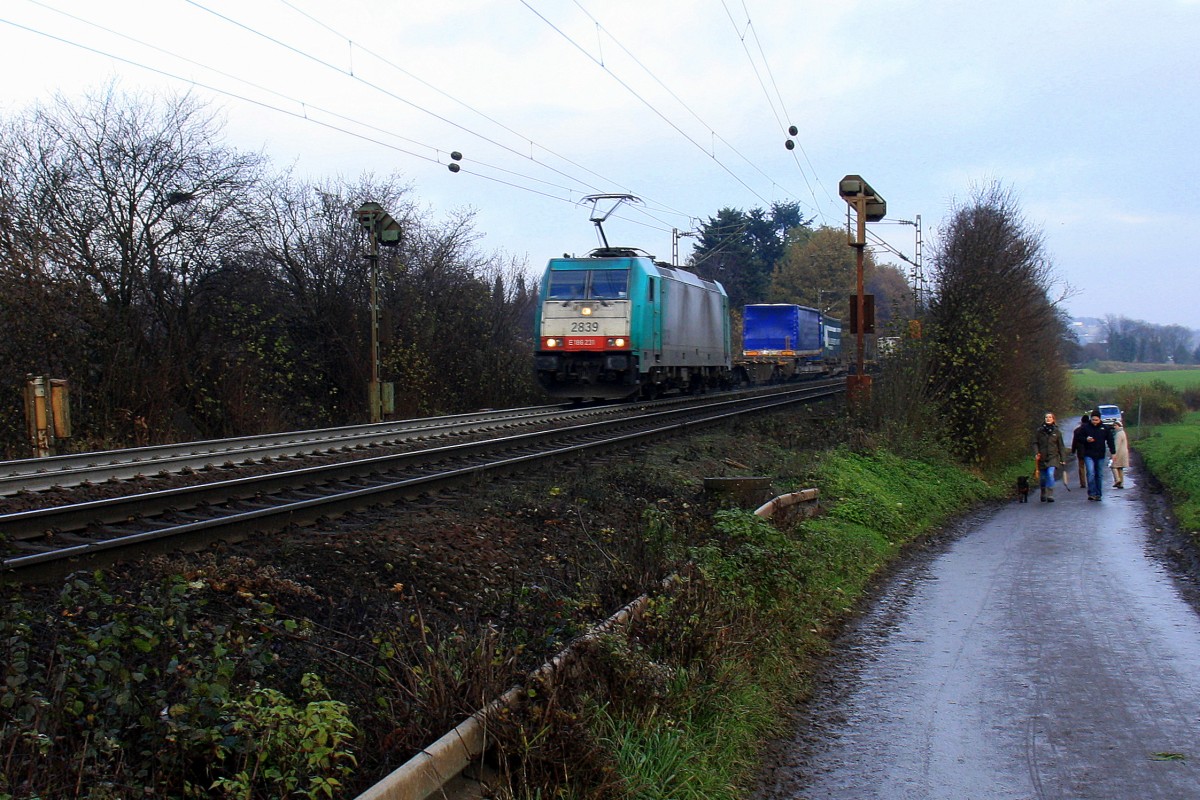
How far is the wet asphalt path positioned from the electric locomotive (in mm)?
13811

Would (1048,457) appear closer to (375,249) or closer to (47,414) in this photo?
(375,249)

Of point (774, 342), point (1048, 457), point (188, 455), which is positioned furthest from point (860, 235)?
point (774, 342)

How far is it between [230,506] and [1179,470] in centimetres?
2163

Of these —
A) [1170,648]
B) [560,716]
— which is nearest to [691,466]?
[1170,648]

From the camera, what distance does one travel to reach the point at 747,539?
8594 mm

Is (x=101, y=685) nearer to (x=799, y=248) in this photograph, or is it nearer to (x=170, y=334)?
(x=170, y=334)

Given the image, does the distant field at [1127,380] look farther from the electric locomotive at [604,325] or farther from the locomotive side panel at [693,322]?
the electric locomotive at [604,325]

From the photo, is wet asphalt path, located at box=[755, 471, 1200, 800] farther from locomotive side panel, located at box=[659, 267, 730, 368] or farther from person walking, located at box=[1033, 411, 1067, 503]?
locomotive side panel, located at box=[659, 267, 730, 368]

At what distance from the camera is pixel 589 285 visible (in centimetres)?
2495

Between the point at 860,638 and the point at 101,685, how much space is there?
5.71m

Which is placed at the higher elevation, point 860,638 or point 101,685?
point 101,685

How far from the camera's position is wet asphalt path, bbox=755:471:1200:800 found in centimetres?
514

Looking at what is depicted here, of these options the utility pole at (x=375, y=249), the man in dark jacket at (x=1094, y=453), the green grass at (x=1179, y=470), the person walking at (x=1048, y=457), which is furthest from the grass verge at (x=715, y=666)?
the utility pole at (x=375, y=249)

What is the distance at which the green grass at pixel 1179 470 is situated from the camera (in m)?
17.1
